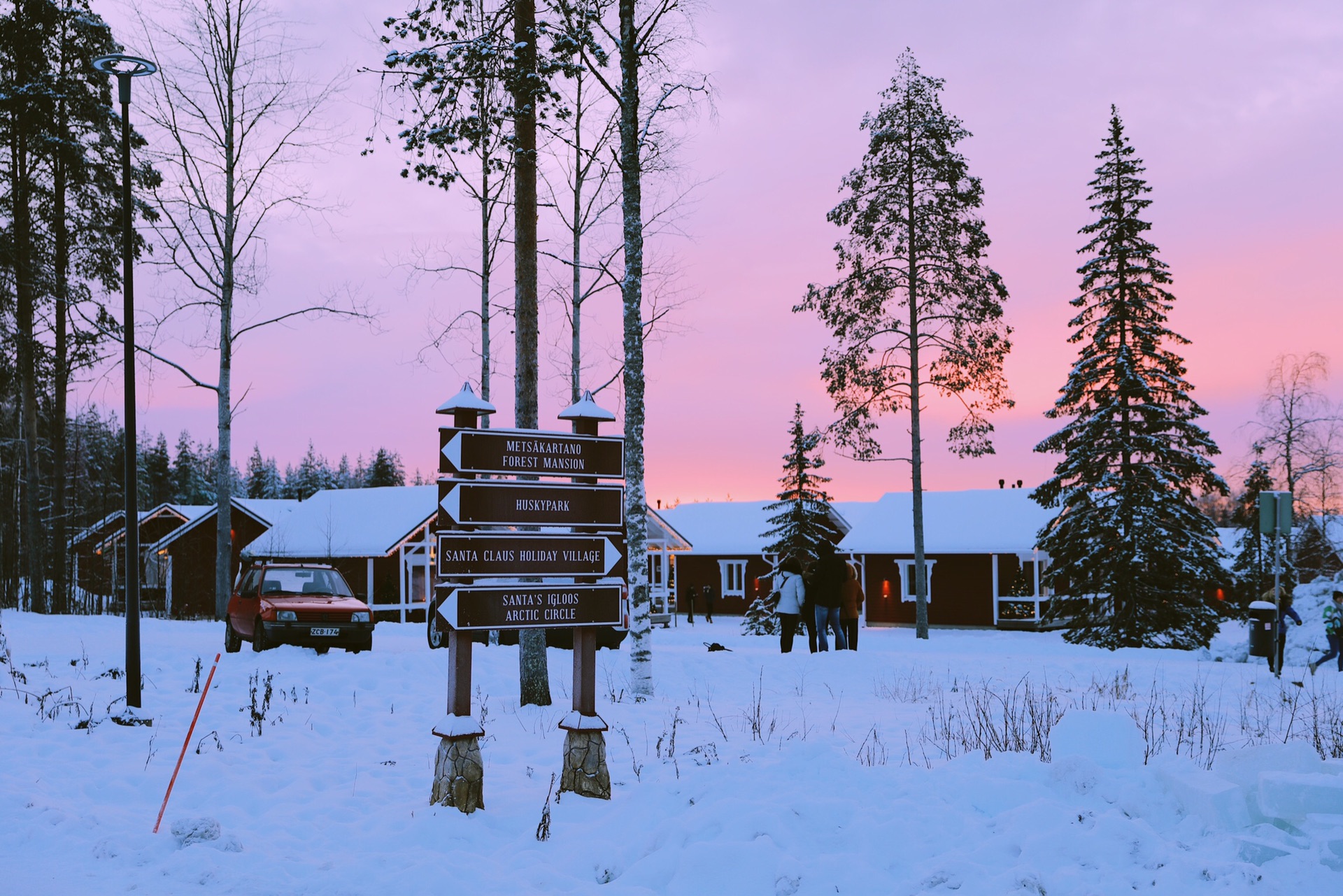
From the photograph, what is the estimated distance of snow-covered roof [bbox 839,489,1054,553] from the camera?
123ft

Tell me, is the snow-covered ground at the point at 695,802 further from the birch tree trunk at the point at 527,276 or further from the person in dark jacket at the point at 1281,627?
the person in dark jacket at the point at 1281,627

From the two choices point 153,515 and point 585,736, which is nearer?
point 585,736

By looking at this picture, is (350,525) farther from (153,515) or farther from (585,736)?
(585,736)

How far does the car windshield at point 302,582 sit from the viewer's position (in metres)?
17.5

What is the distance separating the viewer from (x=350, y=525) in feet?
122

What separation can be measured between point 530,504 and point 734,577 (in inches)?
1576

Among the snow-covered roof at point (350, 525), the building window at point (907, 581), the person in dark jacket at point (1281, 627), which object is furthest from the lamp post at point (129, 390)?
the building window at point (907, 581)

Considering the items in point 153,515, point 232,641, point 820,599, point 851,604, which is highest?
point 153,515

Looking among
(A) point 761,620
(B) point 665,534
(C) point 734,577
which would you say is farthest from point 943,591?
(B) point 665,534

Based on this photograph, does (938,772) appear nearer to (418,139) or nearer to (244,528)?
(418,139)

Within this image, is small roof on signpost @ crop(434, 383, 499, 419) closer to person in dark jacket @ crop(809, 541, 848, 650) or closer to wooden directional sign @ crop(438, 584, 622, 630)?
wooden directional sign @ crop(438, 584, 622, 630)

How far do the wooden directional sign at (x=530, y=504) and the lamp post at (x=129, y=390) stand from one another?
551cm

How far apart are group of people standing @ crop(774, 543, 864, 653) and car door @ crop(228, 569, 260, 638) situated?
29.6ft

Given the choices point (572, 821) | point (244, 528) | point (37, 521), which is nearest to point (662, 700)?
point (572, 821)
